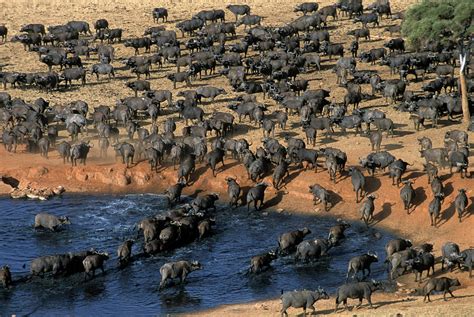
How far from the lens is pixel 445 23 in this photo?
45000 millimetres

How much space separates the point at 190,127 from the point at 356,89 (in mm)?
8678

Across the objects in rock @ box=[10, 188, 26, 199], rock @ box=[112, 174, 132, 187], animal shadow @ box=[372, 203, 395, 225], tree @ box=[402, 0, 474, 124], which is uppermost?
tree @ box=[402, 0, 474, 124]

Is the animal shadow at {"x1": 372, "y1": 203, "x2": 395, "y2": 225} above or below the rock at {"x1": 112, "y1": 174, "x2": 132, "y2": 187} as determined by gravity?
below

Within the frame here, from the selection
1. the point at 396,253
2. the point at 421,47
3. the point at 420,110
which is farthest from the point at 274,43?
the point at 396,253

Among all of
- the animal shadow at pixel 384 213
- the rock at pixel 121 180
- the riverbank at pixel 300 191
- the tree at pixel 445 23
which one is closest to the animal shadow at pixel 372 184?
the riverbank at pixel 300 191

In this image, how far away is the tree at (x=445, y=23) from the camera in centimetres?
4484

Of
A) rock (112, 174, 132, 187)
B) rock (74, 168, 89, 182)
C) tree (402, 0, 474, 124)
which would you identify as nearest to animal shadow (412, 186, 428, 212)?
tree (402, 0, 474, 124)

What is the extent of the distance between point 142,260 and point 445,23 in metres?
17.6

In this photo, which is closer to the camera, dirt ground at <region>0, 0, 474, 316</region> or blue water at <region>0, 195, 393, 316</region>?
dirt ground at <region>0, 0, 474, 316</region>

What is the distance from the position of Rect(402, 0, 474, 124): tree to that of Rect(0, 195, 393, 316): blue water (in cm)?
1112

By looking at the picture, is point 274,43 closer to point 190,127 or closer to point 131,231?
point 190,127

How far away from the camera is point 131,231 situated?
37.7 metres

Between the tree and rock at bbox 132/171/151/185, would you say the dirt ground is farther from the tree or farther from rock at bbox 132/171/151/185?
the tree

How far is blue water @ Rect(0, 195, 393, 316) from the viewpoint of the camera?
1265 inches
